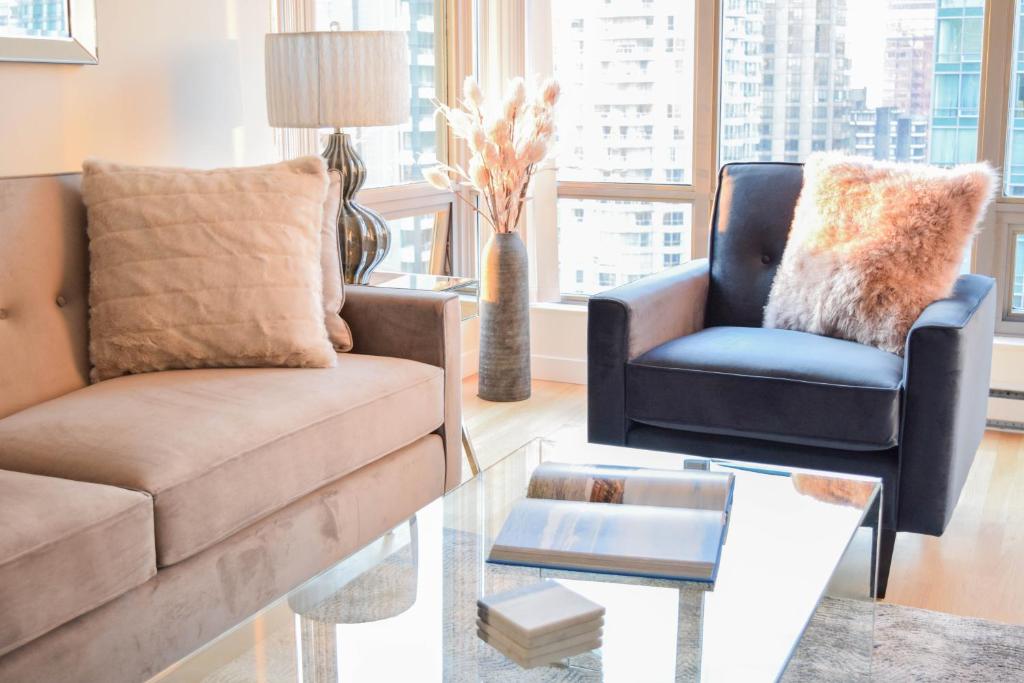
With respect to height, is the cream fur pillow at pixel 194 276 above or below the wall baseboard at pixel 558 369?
Result: above

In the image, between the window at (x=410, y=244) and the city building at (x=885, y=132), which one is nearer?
the city building at (x=885, y=132)

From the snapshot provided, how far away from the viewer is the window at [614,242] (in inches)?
172

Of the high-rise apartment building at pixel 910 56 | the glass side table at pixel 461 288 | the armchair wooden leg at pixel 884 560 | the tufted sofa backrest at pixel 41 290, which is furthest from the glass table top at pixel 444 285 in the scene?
the high-rise apartment building at pixel 910 56

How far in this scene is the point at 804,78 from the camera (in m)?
4.04

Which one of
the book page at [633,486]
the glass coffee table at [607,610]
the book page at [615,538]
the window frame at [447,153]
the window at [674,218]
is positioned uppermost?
the window frame at [447,153]

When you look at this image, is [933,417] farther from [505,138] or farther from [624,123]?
[624,123]

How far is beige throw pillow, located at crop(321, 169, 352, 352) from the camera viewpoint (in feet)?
8.86

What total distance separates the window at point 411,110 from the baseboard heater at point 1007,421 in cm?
223

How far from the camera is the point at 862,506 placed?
1834mm

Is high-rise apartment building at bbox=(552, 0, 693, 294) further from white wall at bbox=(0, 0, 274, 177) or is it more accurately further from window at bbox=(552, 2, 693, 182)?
white wall at bbox=(0, 0, 274, 177)

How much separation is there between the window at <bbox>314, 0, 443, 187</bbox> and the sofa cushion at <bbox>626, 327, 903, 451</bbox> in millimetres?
1559

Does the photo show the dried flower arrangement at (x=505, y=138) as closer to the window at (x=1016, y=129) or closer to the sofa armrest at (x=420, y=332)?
the sofa armrest at (x=420, y=332)

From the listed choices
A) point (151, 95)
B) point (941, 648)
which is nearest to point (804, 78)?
point (151, 95)

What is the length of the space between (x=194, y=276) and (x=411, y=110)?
6.32 feet
